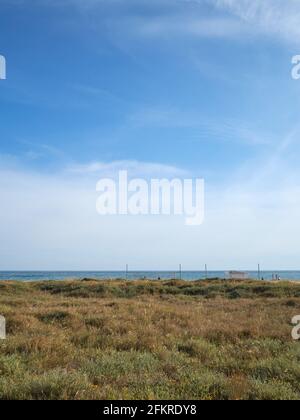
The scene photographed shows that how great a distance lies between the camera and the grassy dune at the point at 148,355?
7.75m

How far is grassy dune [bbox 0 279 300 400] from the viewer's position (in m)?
7.75

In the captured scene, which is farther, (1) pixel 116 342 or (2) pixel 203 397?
(1) pixel 116 342

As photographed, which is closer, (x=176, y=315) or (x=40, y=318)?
(x=40, y=318)

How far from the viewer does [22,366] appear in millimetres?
9352

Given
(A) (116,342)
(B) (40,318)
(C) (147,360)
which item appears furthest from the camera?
(B) (40,318)

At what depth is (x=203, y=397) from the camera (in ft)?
24.8

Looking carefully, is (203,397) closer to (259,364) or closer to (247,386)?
(247,386)

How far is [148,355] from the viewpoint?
35.2 ft

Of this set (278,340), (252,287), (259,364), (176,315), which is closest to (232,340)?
(278,340)

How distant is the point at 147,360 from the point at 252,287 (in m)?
27.9
